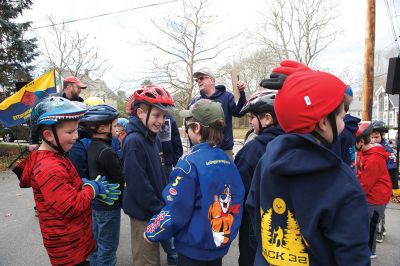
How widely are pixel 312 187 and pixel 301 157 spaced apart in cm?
15

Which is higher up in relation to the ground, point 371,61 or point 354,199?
point 371,61

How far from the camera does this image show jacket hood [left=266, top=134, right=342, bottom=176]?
4.54 ft

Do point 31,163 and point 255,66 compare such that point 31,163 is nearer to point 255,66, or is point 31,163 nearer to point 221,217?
point 221,217

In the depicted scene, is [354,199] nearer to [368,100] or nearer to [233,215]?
[233,215]

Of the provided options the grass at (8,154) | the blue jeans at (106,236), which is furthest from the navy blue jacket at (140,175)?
the grass at (8,154)

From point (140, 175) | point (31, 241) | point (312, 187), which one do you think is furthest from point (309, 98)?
point (31, 241)

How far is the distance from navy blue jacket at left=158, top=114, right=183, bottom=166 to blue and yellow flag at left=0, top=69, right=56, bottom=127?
13.5 feet

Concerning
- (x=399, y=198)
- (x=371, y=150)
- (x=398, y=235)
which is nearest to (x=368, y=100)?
(x=399, y=198)

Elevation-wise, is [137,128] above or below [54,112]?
below

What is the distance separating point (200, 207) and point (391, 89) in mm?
8739

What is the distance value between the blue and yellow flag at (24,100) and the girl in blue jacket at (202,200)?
258 inches

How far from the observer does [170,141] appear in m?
5.50

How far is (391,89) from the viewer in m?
8.68

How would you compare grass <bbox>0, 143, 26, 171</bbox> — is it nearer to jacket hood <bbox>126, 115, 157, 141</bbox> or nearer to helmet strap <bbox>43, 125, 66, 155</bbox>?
jacket hood <bbox>126, 115, 157, 141</bbox>
